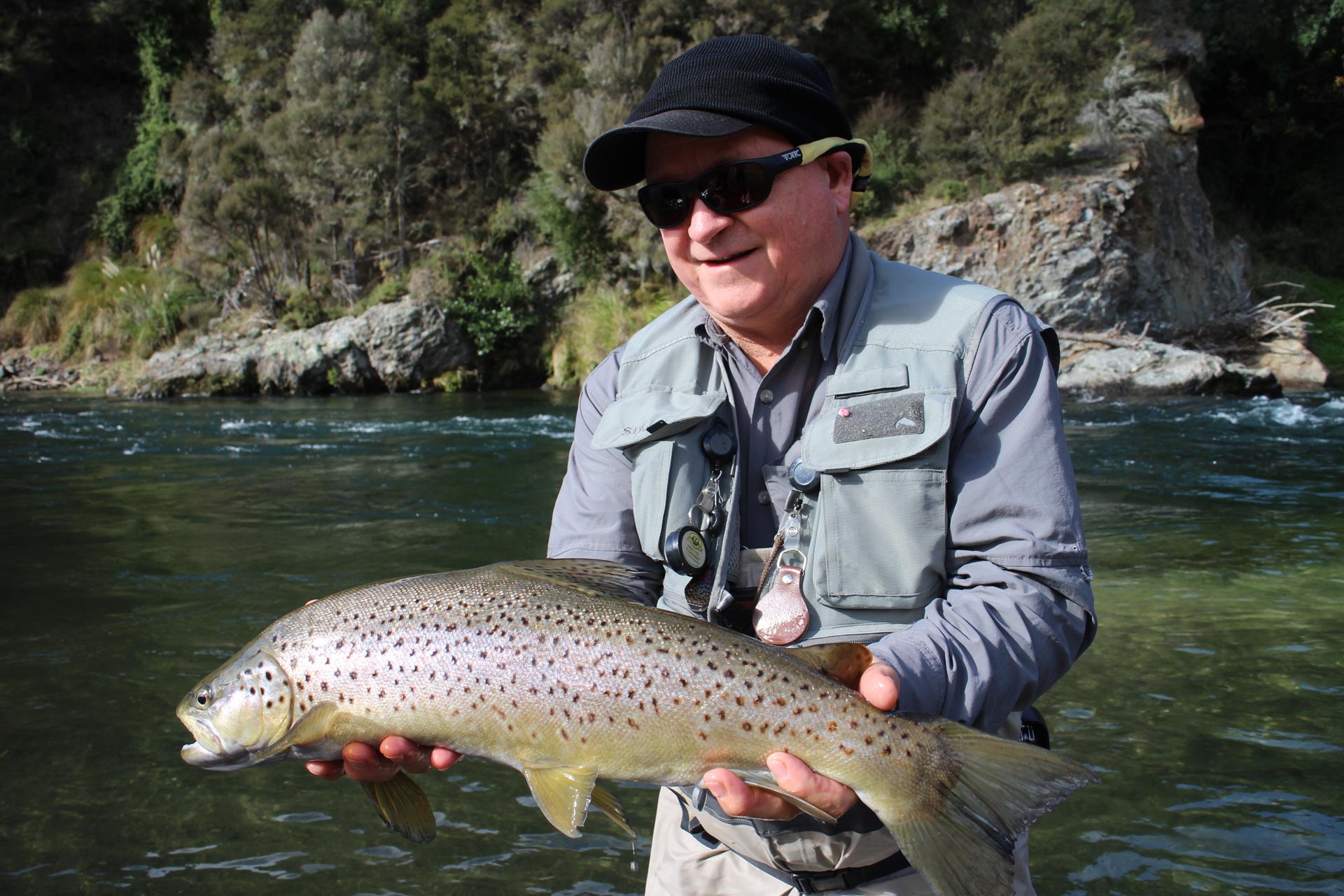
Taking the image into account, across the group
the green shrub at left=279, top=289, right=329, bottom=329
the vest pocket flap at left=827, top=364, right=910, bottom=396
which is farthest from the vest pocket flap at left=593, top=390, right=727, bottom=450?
the green shrub at left=279, top=289, right=329, bottom=329

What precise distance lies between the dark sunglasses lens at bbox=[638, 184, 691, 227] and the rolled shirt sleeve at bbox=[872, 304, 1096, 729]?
0.71 meters

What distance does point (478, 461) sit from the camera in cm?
1237

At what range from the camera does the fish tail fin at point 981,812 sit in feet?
5.37

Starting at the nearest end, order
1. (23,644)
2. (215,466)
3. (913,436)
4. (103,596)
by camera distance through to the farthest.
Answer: (913,436) → (23,644) → (103,596) → (215,466)

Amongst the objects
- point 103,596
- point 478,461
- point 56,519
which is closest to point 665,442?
point 103,596

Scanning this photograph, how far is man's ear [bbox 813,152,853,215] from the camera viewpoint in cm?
219

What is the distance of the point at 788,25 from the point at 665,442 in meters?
25.7

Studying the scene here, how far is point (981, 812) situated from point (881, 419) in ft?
2.41

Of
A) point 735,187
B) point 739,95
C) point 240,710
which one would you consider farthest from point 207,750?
point 739,95

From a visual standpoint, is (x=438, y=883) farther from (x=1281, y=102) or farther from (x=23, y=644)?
(x=1281, y=102)

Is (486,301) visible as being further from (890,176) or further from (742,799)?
(742,799)

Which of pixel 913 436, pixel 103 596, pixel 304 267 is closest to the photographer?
pixel 913 436

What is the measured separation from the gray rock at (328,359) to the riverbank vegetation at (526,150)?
920 millimetres

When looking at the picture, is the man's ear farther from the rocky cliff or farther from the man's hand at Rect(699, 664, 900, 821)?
the rocky cliff
